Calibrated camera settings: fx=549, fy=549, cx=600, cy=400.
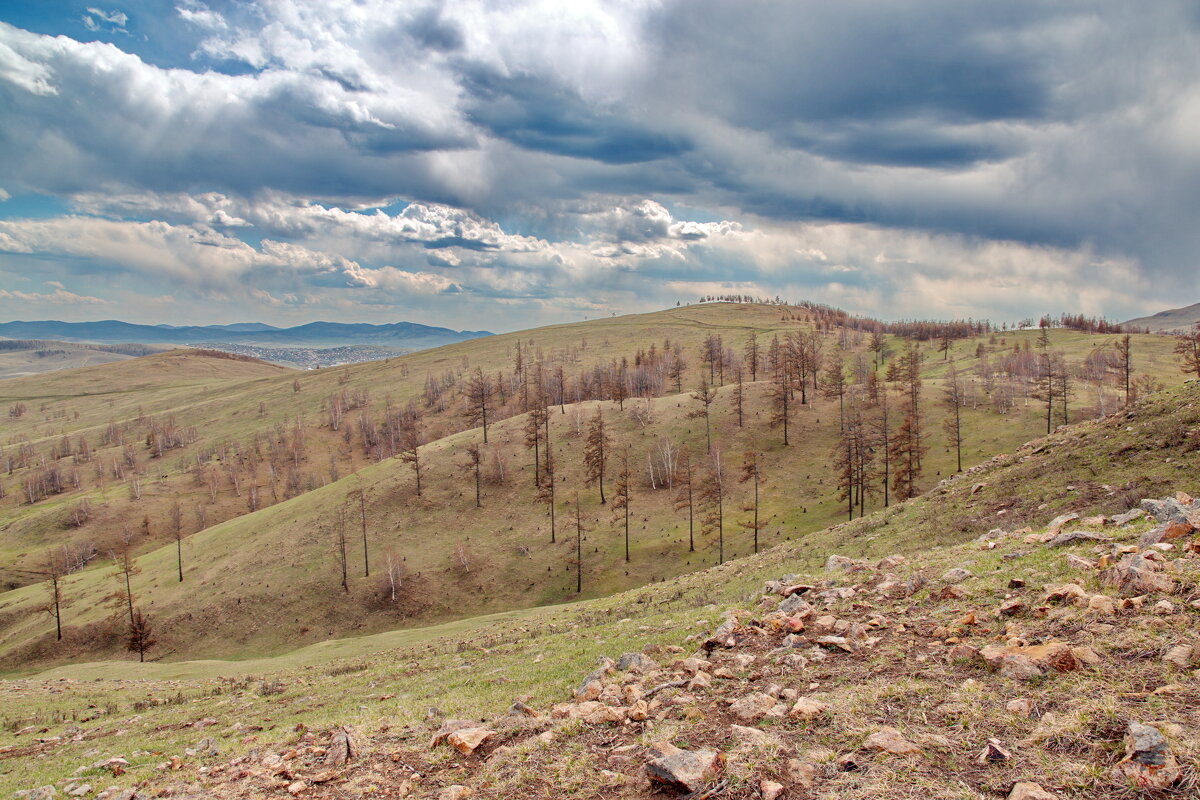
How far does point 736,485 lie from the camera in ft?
314

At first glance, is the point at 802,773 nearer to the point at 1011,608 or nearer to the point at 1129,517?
the point at 1011,608

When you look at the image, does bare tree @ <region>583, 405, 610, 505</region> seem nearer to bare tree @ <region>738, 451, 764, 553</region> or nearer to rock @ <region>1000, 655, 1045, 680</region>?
bare tree @ <region>738, 451, 764, 553</region>

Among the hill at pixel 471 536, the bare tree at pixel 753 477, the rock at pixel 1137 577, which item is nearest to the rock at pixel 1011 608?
the rock at pixel 1137 577

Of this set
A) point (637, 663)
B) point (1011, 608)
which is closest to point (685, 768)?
point (637, 663)

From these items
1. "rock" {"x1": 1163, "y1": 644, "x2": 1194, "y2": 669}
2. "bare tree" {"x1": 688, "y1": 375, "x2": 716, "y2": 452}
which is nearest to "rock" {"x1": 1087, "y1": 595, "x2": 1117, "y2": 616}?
"rock" {"x1": 1163, "y1": 644, "x2": 1194, "y2": 669}

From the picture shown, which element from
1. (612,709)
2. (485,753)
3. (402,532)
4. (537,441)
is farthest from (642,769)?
(537,441)

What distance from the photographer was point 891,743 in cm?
852

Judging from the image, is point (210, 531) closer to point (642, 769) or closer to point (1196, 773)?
point (642, 769)

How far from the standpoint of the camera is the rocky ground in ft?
25.5

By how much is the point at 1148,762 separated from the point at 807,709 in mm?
4572

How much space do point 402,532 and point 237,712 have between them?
6799 centimetres

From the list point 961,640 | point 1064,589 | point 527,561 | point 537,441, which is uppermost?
point 1064,589

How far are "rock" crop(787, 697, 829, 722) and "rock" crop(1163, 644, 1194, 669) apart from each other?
5.51 metres

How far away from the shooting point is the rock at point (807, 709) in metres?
9.98
